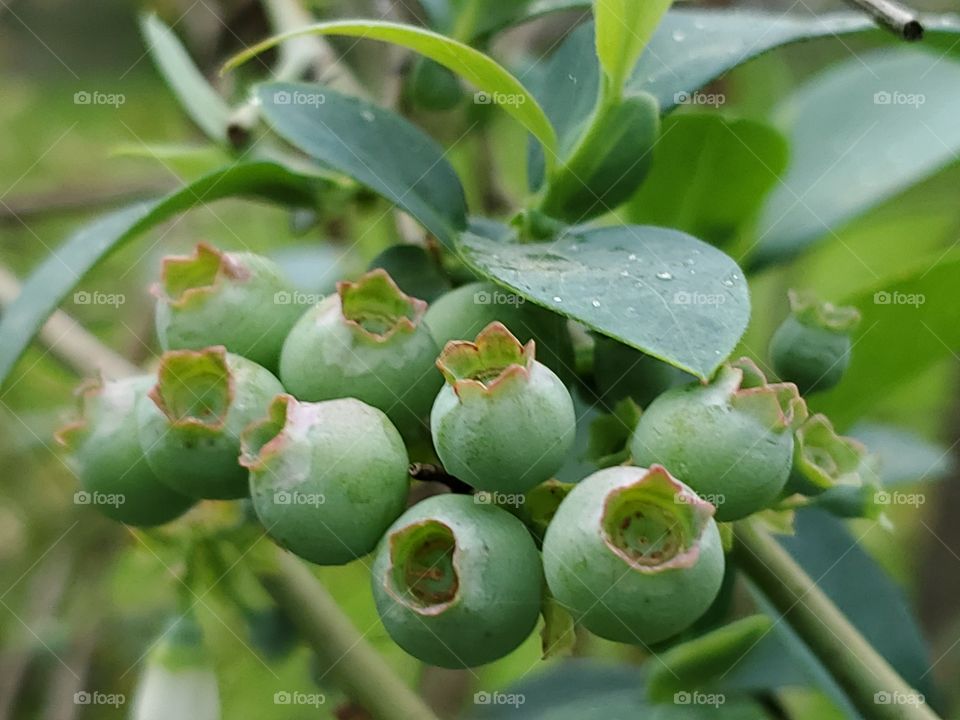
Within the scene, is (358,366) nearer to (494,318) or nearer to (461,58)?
(494,318)

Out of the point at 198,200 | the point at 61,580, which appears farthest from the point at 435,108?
the point at 61,580

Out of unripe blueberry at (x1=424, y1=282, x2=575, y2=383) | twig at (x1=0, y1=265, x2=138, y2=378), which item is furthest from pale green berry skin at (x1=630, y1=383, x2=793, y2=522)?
twig at (x1=0, y1=265, x2=138, y2=378)

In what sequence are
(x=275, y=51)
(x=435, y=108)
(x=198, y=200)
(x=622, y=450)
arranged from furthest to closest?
(x=275, y=51) < (x=435, y=108) < (x=198, y=200) < (x=622, y=450)

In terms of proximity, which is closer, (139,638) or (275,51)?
(275,51)

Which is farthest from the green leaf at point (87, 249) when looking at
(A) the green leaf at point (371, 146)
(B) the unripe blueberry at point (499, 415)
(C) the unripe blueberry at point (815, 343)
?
(C) the unripe blueberry at point (815, 343)

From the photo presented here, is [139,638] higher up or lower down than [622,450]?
lower down

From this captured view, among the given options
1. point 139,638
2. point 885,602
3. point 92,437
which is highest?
point 92,437

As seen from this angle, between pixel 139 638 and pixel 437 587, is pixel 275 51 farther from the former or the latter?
pixel 437 587

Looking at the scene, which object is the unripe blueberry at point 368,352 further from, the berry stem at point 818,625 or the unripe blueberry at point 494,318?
the berry stem at point 818,625
